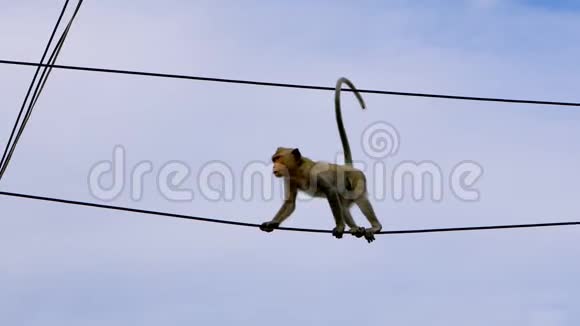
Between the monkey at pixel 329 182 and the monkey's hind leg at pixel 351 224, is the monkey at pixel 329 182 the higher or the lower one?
the higher one

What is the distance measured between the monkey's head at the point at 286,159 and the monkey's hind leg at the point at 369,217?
0.84 meters

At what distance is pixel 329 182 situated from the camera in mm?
16328

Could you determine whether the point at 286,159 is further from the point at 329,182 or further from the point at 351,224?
the point at 351,224

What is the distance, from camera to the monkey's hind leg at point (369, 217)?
1584cm

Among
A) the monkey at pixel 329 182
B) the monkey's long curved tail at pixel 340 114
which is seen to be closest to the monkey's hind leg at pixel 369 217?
Result: the monkey at pixel 329 182

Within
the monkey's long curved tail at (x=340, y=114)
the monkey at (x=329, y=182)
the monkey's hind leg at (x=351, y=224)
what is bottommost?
the monkey's hind leg at (x=351, y=224)

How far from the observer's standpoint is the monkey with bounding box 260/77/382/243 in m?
16.1

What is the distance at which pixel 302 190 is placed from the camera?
16.5m

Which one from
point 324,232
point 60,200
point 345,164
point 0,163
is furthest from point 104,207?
point 345,164

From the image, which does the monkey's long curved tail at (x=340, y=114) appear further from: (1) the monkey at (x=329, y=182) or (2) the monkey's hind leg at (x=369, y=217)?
(2) the monkey's hind leg at (x=369, y=217)

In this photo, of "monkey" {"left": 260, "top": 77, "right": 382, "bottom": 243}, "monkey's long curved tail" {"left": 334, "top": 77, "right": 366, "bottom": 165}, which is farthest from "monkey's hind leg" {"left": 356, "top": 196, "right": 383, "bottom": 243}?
"monkey's long curved tail" {"left": 334, "top": 77, "right": 366, "bottom": 165}

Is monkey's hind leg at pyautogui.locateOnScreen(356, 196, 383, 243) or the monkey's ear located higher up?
the monkey's ear

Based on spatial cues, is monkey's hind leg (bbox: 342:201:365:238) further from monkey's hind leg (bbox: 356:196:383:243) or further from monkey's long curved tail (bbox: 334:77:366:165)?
monkey's long curved tail (bbox: 334:77:366:165)

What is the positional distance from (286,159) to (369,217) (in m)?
1.16
